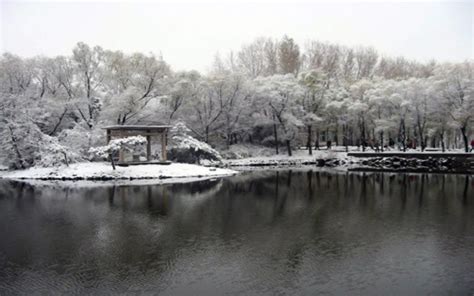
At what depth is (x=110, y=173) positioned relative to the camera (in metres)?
27.5

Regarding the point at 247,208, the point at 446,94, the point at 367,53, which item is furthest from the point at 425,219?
the point at 367,53

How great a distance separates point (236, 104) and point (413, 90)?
17.4m

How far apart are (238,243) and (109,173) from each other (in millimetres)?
18360

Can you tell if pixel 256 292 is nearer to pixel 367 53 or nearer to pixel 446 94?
pixel 446 94

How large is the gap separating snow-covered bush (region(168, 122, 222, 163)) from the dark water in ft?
43.1

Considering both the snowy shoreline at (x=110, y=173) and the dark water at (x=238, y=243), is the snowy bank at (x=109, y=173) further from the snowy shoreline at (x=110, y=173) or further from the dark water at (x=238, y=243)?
the dark water at (x=238, y=243)

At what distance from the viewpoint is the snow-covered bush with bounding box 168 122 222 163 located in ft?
110

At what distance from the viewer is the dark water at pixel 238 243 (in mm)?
8383

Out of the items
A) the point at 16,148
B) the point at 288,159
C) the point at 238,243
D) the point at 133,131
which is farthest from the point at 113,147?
the point at 238,243

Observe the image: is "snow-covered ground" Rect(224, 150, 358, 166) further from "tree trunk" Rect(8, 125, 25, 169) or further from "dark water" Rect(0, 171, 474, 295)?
"dark water" Rect(0, 171, 474, 295)

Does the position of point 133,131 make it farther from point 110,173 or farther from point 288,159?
point 288,159

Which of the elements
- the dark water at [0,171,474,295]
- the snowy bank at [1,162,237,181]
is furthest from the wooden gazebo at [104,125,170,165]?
the dark water at [0,171,474,295]

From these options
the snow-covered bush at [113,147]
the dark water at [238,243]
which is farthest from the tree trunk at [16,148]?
the dark water at [238,243]

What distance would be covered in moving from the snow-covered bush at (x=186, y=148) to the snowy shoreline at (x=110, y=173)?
361 centimetres
